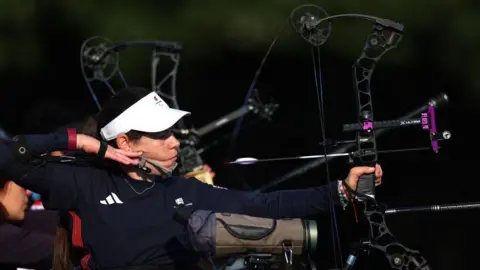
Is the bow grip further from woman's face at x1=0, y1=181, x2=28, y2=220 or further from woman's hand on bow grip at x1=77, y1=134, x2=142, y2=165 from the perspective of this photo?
woman's face at x1=0, y1=181, x2=28, y2=220

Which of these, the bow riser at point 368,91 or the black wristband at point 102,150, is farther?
the black wristband at point 102,150

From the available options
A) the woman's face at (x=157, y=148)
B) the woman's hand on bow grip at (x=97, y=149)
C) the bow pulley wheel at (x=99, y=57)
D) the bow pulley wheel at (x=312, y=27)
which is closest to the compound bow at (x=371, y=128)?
the bow pulley wheel at (x=312, y=27)

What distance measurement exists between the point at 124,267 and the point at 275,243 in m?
0.71

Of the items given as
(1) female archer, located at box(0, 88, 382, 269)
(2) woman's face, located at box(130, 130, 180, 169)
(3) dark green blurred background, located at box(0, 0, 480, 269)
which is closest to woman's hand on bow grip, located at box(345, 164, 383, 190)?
(1) female archer, located at box(0, 88, 382, 269)

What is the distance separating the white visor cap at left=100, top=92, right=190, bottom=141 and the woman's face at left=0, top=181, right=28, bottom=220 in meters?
0.68

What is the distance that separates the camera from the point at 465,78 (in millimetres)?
5246

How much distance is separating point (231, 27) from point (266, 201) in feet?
5.71

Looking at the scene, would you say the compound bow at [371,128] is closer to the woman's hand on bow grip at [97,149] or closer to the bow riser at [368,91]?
the bow riser at [368,91]

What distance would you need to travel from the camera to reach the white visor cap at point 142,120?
396 cm

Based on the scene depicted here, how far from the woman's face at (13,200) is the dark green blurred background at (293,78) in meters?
1.29

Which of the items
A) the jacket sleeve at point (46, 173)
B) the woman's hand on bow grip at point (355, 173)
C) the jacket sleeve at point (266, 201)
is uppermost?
the jacket sleeve at point (46, 173)

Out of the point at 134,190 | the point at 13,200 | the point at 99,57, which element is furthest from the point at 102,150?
the point at 99,57

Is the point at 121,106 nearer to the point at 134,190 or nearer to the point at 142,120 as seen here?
the point at 142,120

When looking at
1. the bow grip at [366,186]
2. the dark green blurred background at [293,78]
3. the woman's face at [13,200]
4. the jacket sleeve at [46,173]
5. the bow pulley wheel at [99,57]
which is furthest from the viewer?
the bow pulley wheel at [99,57]
